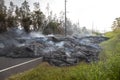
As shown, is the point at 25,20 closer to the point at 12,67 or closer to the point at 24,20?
the point at 24,20

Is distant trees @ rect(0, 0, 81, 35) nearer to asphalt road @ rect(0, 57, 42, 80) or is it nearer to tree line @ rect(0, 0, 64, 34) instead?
tree line @ rect(0, 0, 64, 34)

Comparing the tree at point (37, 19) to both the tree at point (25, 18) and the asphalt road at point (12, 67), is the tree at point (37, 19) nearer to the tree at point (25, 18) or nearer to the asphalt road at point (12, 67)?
the tree at point (25, 18)

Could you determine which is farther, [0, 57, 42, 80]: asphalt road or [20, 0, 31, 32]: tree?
[20, 0, 31, 32]: tree

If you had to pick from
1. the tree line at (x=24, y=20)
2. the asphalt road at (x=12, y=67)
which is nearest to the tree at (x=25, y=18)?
the tree line at (x=24, y=20)

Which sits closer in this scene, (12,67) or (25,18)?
(12,67)

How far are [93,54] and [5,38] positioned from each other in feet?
47.3

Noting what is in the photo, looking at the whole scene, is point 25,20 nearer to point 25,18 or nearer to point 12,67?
point 25,18

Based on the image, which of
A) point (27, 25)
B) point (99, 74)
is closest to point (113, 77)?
point (99, 74)

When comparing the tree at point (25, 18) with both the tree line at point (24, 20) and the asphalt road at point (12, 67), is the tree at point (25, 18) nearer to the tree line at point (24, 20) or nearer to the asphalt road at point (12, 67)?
the tree line at point (24, 20)

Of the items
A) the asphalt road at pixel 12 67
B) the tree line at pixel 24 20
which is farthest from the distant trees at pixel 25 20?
the asphalt road at pixel 12 67

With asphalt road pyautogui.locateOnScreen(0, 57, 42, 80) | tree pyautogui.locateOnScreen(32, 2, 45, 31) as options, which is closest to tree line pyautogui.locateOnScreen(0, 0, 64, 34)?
tree pyautogui.locateOnScreen(32, 2, 45, 31)

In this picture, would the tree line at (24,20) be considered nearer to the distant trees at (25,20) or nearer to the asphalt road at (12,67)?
the distant trees at (25,20)

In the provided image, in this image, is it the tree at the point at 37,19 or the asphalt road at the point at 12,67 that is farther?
the tree at the point at 37,19

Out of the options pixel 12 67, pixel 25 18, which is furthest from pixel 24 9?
pixel 12 67
